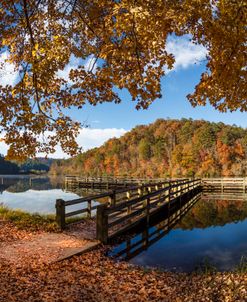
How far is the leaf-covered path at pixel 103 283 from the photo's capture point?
6328mm

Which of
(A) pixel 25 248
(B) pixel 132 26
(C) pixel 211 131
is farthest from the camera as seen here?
(C) pixel 211 131

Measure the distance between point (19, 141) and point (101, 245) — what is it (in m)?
5.15

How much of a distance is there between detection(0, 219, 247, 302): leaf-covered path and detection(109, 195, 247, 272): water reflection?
1.59 m

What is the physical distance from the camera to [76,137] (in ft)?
42.0

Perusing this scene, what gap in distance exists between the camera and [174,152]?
95.9 metres

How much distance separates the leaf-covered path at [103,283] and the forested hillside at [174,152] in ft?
238

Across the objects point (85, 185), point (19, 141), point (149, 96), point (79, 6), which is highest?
point (79, 6)

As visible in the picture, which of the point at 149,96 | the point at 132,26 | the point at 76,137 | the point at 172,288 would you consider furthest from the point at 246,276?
the point at 76,137

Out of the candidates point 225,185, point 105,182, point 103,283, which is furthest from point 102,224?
point 105,182

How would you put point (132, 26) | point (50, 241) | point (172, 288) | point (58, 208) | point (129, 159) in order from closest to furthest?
point (172, 288) → point (132, 26) → point (50, 241) → point (58, 208) → point (129, 159)

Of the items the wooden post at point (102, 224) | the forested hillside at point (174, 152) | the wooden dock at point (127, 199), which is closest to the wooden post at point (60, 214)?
the wooden dock at point (127, 199)

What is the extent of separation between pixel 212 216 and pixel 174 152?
252 feet

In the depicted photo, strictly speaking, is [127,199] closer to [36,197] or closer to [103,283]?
[103,283]

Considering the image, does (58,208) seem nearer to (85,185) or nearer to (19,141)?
(19,141)
